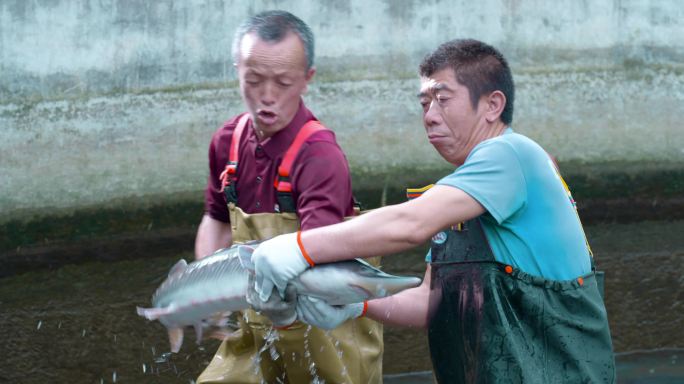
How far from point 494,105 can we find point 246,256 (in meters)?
0.83

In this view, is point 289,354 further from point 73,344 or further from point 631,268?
point 631,268

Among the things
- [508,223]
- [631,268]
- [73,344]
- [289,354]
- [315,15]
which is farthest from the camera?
[315,15]

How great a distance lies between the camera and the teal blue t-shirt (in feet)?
8.92

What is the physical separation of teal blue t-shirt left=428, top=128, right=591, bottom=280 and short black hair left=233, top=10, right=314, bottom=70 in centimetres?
98

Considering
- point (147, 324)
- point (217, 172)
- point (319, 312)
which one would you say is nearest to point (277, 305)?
point (319, 312)

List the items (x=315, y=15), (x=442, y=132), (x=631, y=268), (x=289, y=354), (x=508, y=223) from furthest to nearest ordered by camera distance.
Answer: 1. (x=315, y=15)
2. (x=631, y=268)
3. (x=289, y=354)
4. (x=442, y=132)
5. (x=508, y=223)

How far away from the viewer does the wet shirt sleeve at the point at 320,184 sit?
3295 millimetres

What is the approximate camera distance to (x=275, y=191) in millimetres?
3510

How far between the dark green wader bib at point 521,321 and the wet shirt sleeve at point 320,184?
0.51m

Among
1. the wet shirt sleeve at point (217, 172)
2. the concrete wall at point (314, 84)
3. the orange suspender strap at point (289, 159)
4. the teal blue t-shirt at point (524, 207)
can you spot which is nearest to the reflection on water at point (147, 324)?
the concrete wall at point (314, 84)

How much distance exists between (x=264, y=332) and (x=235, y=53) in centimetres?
95

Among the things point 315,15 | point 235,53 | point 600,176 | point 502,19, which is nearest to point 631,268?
point 600,176

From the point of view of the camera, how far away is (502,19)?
7.62m

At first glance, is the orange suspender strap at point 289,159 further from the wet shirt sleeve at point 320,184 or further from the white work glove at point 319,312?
the white work glove at point 319,312
